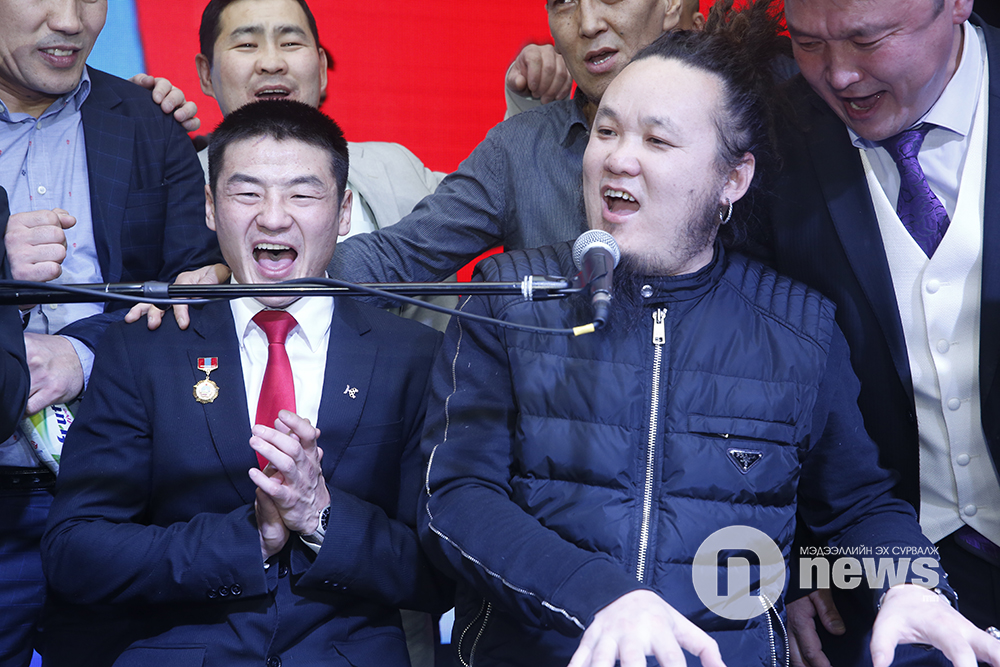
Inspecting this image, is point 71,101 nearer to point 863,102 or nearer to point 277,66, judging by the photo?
point 277,66

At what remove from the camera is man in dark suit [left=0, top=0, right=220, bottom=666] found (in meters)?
1.92

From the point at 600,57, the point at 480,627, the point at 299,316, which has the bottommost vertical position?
the point at 480,627

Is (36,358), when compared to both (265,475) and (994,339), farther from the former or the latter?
(994,339)

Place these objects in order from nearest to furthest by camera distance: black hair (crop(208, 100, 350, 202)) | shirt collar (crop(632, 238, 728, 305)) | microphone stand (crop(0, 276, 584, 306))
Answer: microphone stand (crop(0, 276, 584, 306)) < shirt collar (crop(632, 238, 728, 305)) < black hair (crop(208, 100, 350, 202))

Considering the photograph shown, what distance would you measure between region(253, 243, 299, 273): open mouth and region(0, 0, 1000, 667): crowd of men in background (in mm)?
15

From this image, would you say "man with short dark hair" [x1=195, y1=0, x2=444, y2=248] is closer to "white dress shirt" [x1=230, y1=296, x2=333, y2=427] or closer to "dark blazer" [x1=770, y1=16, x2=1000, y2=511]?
"white dress shirt" [x1=230, y1=296, x2=333, y2=427]

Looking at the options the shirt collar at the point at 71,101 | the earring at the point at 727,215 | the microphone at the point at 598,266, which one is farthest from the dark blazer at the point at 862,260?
the shirt collar at the point at 71,101

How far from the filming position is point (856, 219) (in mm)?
1828

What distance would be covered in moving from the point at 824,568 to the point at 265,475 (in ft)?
3.40

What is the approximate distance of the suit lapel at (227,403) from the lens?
1709mm

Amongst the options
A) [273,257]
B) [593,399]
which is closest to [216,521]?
[273,257]

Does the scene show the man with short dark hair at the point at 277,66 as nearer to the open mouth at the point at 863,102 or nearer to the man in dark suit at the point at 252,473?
the man in dark suit at the point at 252,473

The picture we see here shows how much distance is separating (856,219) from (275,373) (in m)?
1.18

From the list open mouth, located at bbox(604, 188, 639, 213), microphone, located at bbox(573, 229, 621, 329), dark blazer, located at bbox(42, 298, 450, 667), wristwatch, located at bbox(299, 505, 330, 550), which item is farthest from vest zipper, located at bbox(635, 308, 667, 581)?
wristwatch, located at bbox(299, 505, 330, 550)
